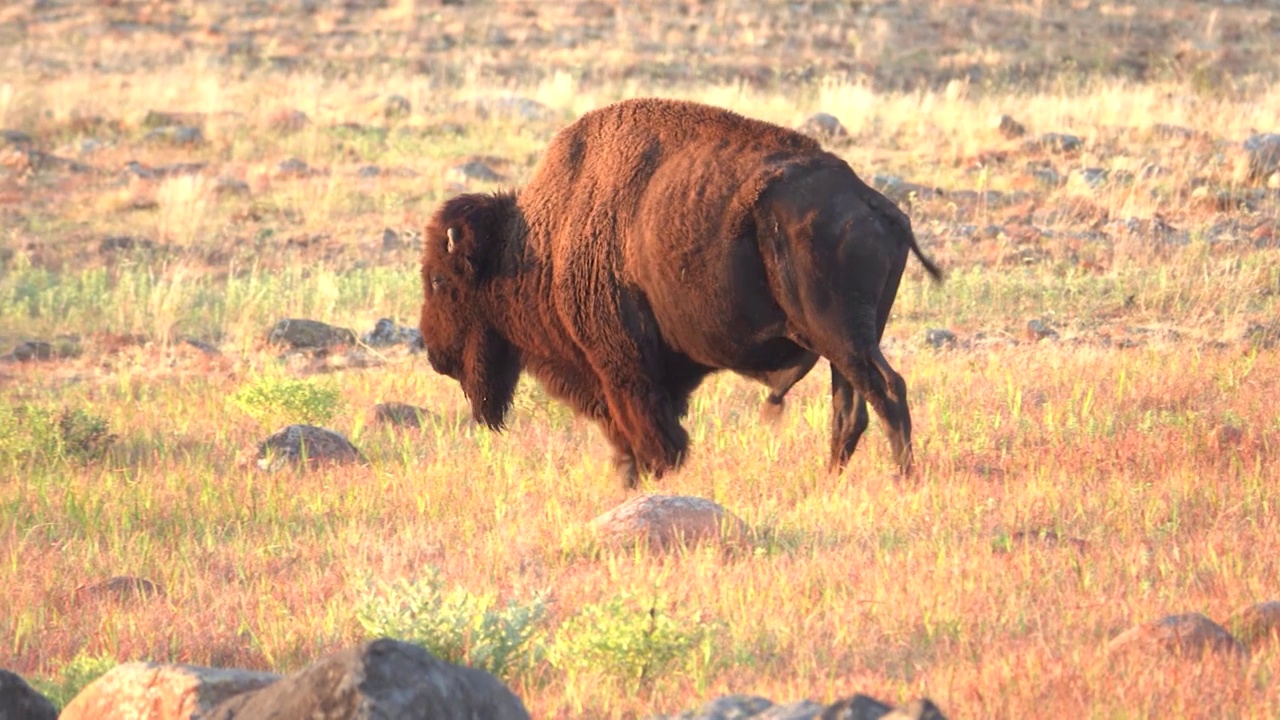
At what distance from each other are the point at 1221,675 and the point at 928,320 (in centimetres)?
819

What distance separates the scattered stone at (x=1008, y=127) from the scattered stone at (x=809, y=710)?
17220mm

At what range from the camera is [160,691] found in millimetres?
4445

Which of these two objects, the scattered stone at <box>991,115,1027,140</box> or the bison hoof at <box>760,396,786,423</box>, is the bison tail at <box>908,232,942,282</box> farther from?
the scattered stone at <box>991,115,1027,140</box>

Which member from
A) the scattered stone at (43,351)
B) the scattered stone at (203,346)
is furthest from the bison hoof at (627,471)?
the scattered stone at (43,351)

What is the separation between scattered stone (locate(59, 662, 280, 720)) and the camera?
172 inches

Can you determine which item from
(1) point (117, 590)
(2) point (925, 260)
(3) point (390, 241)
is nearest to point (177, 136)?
(3) point (390, 241)

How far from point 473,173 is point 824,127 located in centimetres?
458

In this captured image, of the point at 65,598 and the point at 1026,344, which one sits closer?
the point at 65,598

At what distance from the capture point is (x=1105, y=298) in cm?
1298

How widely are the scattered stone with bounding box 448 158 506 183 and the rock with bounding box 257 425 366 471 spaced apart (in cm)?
1069

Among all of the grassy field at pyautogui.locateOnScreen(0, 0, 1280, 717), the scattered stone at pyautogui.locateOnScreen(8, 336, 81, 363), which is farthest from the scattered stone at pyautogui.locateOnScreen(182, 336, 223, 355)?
the scattered stone at pyautogui.locateOnScreen(8, 336, 81, 363)

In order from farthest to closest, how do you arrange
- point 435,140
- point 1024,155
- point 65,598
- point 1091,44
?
point 1091,44 → point 435,140 → point 1024,155 → point 65,598

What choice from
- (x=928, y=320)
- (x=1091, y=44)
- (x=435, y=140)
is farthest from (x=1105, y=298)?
(x=1091, y=44)

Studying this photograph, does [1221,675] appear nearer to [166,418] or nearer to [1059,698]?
[1059,698]
